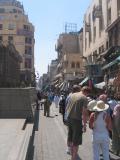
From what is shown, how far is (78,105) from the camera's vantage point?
11844mm

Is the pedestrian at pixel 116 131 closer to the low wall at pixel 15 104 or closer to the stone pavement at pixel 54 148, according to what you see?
the stone pavement at pixel 54 148

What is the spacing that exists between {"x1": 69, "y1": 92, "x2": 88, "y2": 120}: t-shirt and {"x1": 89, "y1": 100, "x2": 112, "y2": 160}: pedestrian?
51.0 inches

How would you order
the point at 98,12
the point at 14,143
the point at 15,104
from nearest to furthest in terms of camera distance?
1. the point at 14,143
2. the point at 15,104
3. the point at 98,12

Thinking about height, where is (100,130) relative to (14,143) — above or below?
above

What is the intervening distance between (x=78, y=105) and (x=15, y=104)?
9464mm

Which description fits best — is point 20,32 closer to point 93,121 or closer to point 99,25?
point 99,25

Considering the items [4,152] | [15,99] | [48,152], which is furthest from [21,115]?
[4,152]

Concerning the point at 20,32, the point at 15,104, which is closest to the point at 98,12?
the point at 15,104

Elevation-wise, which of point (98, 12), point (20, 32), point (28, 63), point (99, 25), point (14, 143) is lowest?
point (14, 143)

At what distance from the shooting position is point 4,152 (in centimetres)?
1086

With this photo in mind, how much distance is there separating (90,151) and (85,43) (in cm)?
5752

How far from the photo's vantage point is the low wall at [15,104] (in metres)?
20.9

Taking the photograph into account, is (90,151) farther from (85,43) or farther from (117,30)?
(85,43)

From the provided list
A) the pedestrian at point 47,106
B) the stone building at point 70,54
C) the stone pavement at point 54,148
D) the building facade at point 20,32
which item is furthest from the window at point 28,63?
the stone pavement at point 54,148
